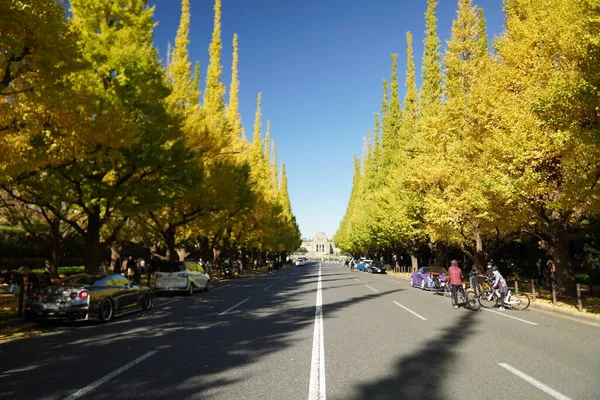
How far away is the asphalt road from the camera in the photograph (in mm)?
4887

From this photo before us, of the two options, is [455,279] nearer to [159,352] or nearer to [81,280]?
[159,352]

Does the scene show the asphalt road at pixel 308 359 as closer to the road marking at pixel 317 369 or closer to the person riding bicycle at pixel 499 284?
the road marking at pixel 317 369

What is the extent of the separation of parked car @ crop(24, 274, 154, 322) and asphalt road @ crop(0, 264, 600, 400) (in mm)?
415

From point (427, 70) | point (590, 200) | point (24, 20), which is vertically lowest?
point (590, 200)

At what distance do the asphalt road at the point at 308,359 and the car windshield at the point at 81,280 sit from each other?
1181 millimetres

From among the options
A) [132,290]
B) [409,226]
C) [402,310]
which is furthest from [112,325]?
[409,226]

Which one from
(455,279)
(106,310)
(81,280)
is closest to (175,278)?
(106,310)

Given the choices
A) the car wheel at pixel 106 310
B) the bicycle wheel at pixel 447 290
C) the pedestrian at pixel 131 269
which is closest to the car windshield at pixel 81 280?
the car wheel at pixel 106 310

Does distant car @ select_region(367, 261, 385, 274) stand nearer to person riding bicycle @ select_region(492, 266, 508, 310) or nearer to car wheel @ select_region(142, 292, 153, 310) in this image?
person riding bicycle @ select_region(492, 266, 508, 310)

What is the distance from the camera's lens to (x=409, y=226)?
30.0 metres

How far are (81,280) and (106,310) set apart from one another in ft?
3.24

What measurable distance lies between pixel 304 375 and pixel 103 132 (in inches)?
366

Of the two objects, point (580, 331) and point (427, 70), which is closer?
point (580, 331)

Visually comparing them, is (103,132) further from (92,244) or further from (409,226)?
(409,226)
